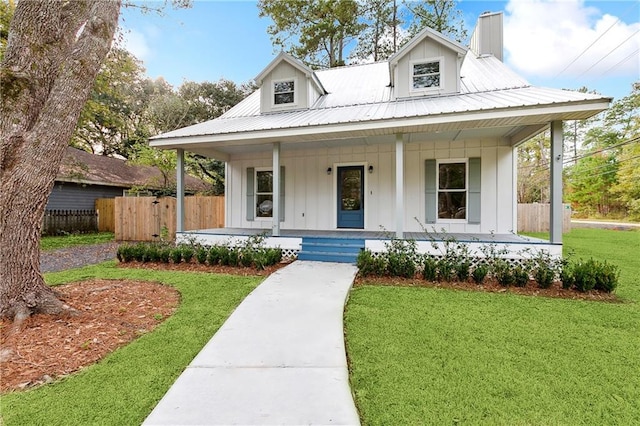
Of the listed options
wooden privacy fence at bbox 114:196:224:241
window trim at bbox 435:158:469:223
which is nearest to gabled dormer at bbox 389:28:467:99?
window trim at bbox 435:158:469:223

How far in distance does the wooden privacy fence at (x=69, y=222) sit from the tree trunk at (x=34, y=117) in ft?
37.1

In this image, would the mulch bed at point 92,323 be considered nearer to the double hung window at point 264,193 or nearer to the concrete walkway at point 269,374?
the concrete walkway at point 269,374

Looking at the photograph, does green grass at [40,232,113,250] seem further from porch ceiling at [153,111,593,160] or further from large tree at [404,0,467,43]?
large tree at [404,0,467,43]

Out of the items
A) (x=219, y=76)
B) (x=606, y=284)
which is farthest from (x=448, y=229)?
(x=219, y=76)

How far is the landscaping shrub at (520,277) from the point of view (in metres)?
5.26

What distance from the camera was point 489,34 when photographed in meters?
10.2

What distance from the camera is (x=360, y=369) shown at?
103 inches

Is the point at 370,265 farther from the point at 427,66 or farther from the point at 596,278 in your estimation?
the point at 427,66

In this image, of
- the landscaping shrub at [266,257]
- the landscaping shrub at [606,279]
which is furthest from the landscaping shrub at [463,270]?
the landscaping shrub at [266,257]

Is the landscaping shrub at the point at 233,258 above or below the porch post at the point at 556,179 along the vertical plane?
below

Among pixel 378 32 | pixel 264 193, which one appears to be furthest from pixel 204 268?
pixel 378 32

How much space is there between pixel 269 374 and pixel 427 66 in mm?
8409

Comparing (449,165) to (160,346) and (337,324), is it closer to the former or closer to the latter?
(337,324)

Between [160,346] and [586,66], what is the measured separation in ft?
98.5
